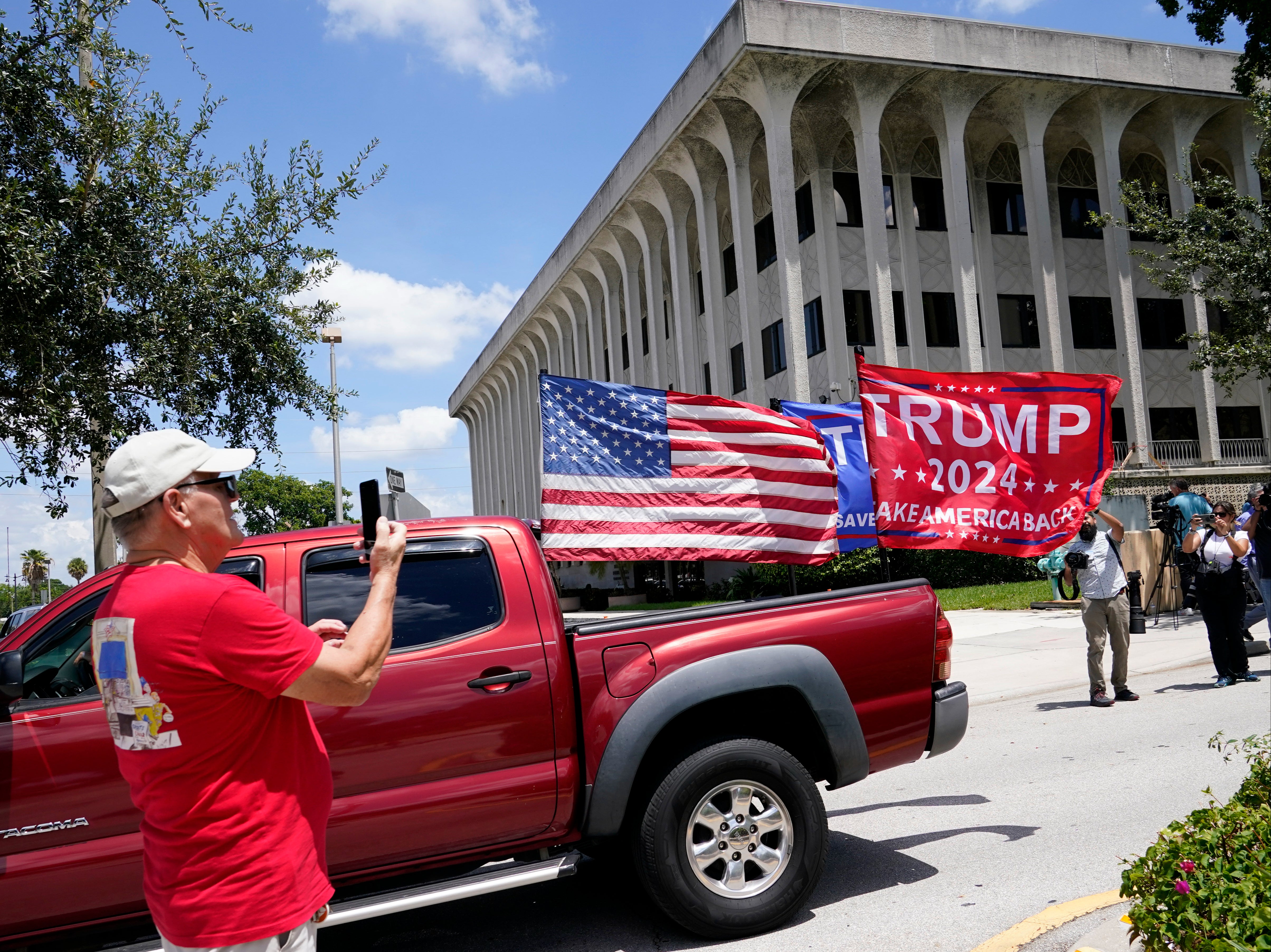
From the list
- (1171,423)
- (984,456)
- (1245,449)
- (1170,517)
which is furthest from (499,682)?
(1245,449)

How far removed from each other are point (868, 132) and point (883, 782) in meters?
23.0

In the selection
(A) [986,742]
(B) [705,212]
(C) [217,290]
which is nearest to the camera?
(A) [986,742]

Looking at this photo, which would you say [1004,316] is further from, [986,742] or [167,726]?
[167,726]

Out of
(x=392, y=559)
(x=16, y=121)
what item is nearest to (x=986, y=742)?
(x=392, y=559)

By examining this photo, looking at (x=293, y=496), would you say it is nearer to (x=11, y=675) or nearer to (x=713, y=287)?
(x=713, y=287)

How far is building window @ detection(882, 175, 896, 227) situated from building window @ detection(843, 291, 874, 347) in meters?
2.35

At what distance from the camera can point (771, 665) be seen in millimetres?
4383

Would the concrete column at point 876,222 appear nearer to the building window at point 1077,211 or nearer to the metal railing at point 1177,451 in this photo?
the building window at point 1077,211

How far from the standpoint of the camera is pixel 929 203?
29.8 meters

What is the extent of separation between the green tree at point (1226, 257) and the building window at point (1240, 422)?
6.83m

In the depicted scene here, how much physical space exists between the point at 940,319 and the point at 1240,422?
11.6 m

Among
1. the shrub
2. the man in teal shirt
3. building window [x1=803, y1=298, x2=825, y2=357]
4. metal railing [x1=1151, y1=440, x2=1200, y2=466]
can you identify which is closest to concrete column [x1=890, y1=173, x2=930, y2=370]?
building window [x1=803, y1=298, x2=825, y2=357]

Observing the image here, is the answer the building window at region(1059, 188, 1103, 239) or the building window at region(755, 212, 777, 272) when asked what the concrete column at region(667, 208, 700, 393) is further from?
the building window at region(1059, 188, 1103, 239)

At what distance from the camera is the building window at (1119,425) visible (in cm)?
2944
